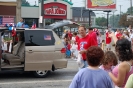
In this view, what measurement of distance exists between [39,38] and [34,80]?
131 cm

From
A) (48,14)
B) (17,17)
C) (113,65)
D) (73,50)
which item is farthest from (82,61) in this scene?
(48,14)

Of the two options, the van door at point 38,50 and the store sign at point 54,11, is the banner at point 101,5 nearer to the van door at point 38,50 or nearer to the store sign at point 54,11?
the store sign at point 54,11

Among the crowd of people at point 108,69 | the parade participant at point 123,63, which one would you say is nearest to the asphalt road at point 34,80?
the crowd of people at point 108,69

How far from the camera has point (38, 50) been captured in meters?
9.61

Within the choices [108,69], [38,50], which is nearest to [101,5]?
[38,50]

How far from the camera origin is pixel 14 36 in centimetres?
1062

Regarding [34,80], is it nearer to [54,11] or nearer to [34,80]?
[34,80]

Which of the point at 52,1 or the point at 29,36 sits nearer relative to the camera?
the point at 29,36

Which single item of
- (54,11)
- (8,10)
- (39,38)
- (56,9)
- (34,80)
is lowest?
(34,80)

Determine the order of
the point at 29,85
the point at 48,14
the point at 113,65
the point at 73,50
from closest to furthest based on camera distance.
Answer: the point at 113,65
the point at 29,85
the point at 73,50
the point at 48,14

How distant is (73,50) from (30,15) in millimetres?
21222

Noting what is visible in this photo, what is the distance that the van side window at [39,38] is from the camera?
9641 mm

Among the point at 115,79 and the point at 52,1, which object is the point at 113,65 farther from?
the point at 52,1

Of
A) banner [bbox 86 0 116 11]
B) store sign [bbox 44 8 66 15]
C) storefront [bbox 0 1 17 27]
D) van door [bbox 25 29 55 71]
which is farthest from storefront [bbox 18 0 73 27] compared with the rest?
van door [bbox 25 29 55 71]
